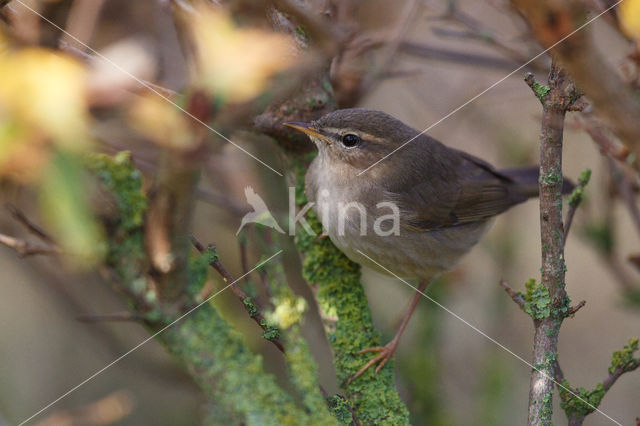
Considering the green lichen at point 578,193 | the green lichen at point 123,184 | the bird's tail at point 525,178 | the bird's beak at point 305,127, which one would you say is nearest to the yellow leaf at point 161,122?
the green lichen at point 123,184

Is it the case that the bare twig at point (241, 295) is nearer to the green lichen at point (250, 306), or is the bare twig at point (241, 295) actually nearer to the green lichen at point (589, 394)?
the green lichen at point (250, 306)

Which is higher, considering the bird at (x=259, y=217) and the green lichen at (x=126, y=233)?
the bird at (x=259, y=217)

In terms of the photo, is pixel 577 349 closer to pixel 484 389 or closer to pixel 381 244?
pixel 484 389

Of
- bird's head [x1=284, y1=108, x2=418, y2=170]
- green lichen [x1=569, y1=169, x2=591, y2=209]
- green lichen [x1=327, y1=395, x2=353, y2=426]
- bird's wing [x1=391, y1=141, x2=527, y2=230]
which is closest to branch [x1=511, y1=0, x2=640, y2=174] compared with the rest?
green lichen [x1=569, y1=169, x2=591, y2=209]

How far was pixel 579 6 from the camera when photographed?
1316mm

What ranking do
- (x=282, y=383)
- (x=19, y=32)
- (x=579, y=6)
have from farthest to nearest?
1. (x=282, y=383)
2. (x=19, y=32)
3. (x=579, y=6)

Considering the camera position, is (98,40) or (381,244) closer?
(381,244)

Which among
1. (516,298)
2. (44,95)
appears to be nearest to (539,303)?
(516,298)

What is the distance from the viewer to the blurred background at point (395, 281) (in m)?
3.87

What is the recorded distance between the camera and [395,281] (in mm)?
5074

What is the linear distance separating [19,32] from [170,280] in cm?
92

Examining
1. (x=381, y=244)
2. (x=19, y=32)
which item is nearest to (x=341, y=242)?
(x=381, y=244)

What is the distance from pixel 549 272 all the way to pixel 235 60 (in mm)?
1437

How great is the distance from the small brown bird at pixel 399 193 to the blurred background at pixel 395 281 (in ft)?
1.24
